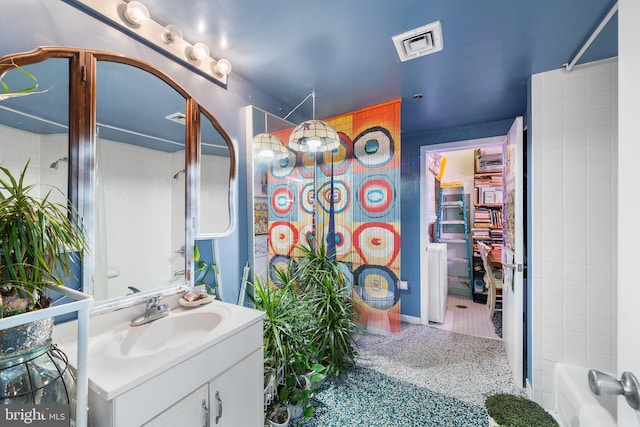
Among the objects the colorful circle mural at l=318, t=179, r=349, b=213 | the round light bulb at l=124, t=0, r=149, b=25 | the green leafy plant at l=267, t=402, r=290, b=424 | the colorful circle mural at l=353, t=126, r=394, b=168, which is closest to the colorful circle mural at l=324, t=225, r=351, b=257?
the colorful circle mural at l=318, t=179, r=349, b=213

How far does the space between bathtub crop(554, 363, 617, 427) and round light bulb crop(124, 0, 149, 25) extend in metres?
2.68

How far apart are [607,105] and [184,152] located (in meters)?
2.56

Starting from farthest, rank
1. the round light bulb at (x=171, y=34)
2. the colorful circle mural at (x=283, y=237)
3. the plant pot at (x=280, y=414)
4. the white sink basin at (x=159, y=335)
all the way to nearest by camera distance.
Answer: the colorful circle mural at (x=283, y=237) < the plant pot at (x=280, y=414) < the round light bulb at (x=171, y=34) < the white sink basin at (x=159, y=335)

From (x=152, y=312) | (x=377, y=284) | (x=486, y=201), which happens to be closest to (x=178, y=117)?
(x=152, y=312)

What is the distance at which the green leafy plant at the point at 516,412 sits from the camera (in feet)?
5.24

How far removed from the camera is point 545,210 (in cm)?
174

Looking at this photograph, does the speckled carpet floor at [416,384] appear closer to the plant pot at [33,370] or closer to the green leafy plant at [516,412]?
the green leafy plant at [516,412]

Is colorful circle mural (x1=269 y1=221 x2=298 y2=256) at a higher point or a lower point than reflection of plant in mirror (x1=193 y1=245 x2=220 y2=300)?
higher

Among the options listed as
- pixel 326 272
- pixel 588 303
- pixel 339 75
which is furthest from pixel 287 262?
pixel 588 303

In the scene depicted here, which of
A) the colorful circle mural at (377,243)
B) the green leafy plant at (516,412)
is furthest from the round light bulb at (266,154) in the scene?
the green leafy plant at (516,412)

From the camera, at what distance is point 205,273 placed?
1574 millimetres

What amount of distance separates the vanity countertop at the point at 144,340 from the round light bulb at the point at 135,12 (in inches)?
53.0

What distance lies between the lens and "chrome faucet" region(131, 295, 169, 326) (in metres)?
1.20

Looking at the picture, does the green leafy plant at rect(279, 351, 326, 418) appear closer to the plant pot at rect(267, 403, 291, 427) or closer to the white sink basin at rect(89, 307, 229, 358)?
the plant pot at rect(267, 403, 291, 427)
